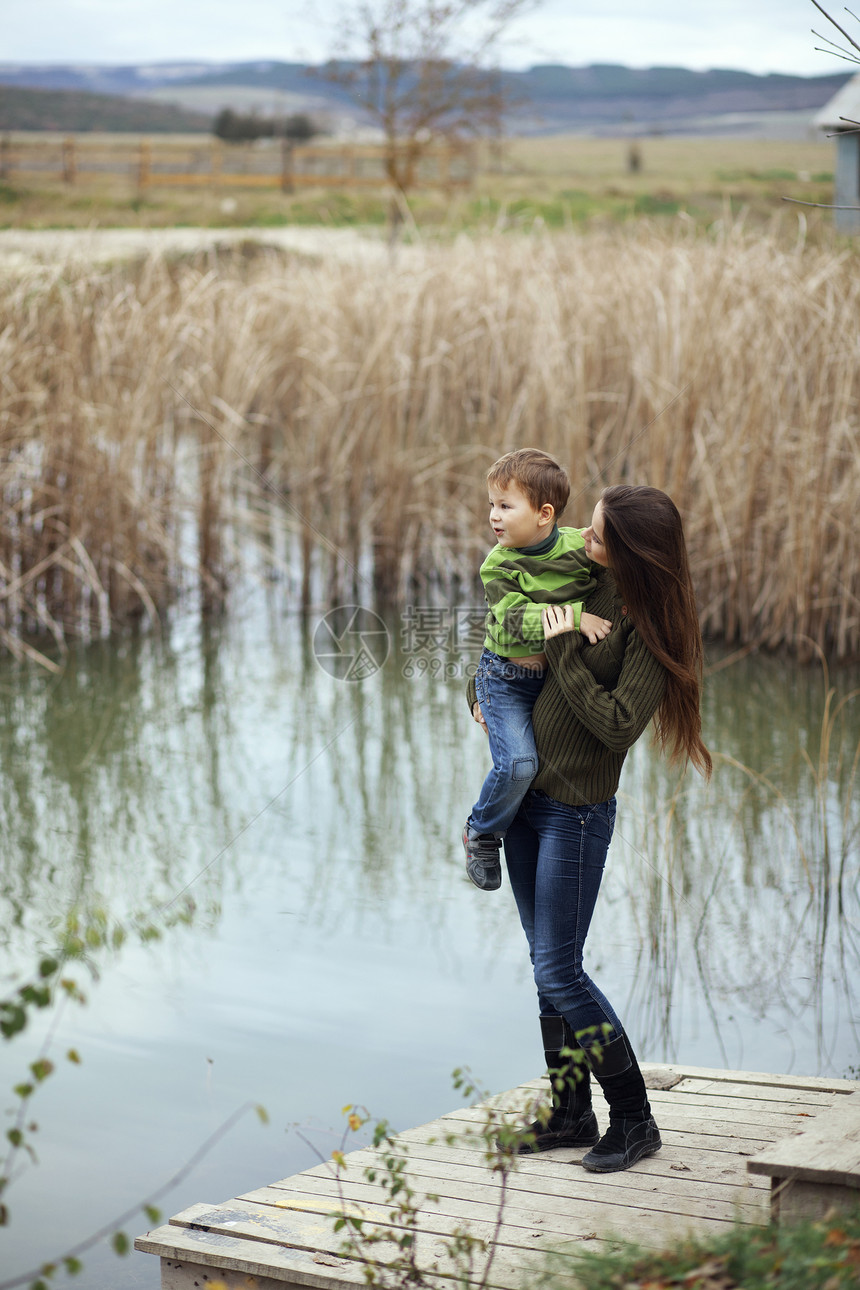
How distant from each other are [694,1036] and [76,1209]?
4.43 feet

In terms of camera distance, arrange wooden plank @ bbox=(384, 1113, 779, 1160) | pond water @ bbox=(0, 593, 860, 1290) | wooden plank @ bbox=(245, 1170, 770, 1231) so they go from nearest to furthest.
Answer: wooden plank @ bbox=(245, 1170, 770, 1231) < wooden plank @ bbox=(384, 1113, 779, 1160) < pond water @ bbox=(0, 593, 860, 1290)

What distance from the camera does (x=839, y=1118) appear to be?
186 cm

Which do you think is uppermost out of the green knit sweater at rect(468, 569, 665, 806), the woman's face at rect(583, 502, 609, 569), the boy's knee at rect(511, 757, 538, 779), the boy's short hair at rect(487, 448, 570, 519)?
the boy's short hair at rect(487, 448, 570, 519)

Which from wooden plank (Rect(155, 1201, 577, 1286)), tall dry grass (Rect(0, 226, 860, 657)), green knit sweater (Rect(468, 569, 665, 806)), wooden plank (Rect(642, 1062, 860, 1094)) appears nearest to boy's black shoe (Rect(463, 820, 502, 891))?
green knit sweater (Rect(468, 569, 665, 806))

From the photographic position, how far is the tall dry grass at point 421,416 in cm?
578

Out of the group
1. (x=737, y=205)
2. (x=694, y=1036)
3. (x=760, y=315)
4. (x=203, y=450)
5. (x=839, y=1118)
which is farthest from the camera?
(x=737, y=205)

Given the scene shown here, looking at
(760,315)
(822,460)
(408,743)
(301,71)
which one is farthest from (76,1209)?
(301,71)

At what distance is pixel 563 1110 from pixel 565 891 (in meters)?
0.43

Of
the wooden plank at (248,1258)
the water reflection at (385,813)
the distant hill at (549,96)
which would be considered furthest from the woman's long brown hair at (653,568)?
the distant hill at (549,96)

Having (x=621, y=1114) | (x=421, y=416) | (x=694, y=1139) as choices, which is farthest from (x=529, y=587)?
(x=421, y=416)

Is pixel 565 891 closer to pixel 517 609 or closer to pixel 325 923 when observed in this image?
pixel 517 609

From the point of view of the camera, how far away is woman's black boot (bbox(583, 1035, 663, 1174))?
207 centimetres

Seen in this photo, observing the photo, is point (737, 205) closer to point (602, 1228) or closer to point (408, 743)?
point (408, 743)

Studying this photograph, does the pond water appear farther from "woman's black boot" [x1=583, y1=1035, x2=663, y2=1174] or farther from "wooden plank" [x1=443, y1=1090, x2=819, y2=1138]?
"woman's black boot" [x1=583, y1=1035, x2=663, y2=1174]
